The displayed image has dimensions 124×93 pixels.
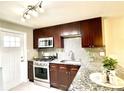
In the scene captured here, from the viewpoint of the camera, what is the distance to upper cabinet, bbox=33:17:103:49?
9.91 feet

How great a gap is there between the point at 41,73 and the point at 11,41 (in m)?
1.55

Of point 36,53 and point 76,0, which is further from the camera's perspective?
point 36,53

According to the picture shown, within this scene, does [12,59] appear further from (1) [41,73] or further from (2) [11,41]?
(1) [41,73]

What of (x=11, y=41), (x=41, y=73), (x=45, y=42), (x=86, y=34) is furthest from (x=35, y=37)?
(x=86, y=34)

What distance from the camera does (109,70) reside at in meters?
1.29

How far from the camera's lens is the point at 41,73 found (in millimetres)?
3732

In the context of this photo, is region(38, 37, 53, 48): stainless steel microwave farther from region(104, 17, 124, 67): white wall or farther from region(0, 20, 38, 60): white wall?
region(104, 17, 124, 67): white wall

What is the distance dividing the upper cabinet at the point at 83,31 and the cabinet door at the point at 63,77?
88 centimetres

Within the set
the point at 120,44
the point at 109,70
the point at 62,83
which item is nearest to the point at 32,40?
the point at 62,83

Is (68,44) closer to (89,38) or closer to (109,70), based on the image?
(89,38)

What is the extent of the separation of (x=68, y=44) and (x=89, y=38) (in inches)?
36.4

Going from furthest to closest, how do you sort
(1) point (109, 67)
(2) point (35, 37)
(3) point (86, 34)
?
1. (2) point (35, 37)
2. (3) point (86, 34)
3. (1) point (109, 67)

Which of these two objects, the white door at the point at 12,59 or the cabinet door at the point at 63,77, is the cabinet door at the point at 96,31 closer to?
the cabinet door at the point at 63,77

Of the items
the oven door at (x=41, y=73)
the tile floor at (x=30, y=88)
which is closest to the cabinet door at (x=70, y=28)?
the oven door at (x=41, y=73)
